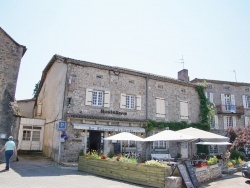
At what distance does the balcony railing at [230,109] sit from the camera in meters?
24.8

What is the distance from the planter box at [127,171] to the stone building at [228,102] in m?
17.8

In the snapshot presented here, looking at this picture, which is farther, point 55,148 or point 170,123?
point 170,123

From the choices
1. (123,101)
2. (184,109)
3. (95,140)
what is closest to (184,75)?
(184,109)

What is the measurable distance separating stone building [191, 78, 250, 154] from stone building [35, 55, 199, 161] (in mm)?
7982

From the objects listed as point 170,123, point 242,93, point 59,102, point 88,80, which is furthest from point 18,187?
point 242,93

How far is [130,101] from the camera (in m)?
16.2

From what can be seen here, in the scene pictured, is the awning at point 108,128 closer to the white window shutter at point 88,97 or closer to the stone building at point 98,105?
the stone building at point 98,105

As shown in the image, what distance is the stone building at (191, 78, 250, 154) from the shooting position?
81.6 ft

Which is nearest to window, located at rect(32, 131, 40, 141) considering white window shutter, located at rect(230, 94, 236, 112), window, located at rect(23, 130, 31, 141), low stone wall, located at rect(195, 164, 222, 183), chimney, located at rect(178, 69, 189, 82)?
window, located at rect(23, 130, 31, 141)

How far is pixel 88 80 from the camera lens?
1478 centimetres

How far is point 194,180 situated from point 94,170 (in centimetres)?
461

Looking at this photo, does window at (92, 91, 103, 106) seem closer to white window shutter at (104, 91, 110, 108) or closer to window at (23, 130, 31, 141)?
white window shutter at (104, 91, 110, 108)

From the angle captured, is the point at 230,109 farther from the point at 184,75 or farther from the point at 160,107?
the point at 160,107

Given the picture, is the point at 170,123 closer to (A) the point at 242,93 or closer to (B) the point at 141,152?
(B) the point at 141,152
